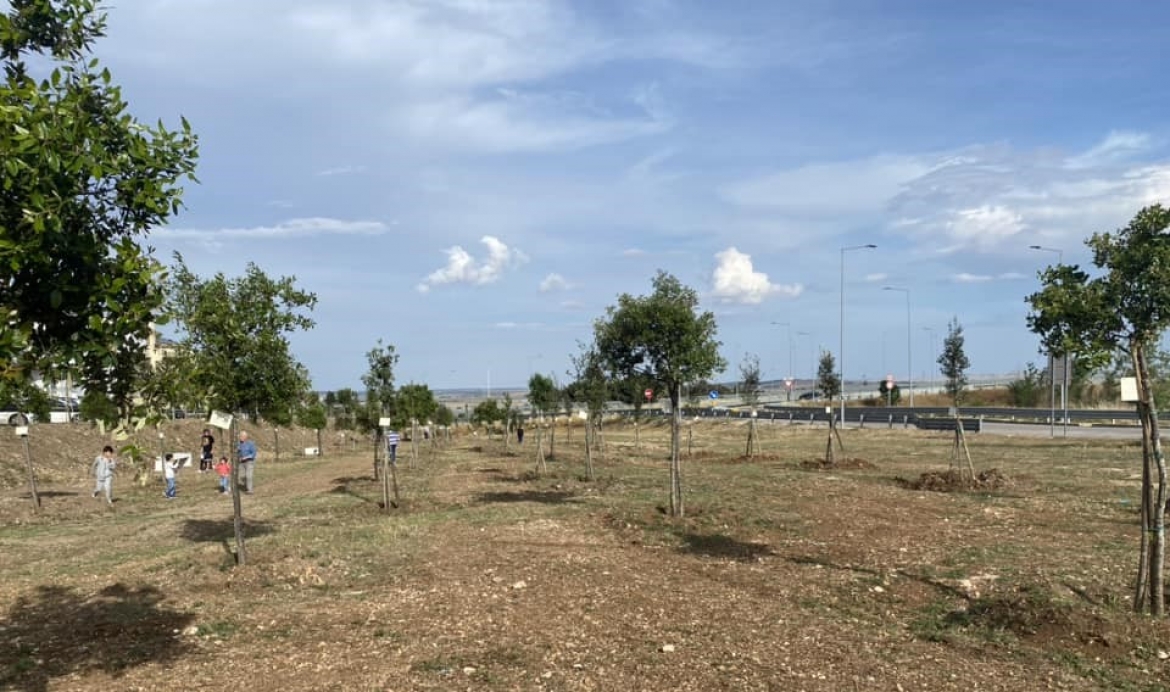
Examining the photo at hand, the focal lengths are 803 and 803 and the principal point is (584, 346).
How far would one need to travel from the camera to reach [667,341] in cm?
1538

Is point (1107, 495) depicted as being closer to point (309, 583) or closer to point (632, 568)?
point (632, 568)

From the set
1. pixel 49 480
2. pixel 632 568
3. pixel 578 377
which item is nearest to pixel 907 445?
pixel 578 377

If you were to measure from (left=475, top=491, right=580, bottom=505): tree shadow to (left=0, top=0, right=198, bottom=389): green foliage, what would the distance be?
14110 mm

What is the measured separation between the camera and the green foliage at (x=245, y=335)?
11555 mm

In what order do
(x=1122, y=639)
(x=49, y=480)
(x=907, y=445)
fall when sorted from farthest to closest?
(x=907, y=445) → (x=49, y=480) → (x=1122, y=639)

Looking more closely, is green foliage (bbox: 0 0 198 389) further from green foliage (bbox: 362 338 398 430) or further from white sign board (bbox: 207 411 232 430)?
A: green foliage (bbox: 362 338 398 430)

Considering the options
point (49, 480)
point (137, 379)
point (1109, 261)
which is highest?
point (1109, 261)

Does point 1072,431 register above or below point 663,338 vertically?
below

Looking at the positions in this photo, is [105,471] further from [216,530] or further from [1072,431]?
[1072,431]

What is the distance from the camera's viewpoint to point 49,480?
29.6m

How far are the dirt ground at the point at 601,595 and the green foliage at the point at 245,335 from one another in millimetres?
2478

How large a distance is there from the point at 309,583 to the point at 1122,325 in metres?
10.1

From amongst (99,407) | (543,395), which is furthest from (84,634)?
(543,395)

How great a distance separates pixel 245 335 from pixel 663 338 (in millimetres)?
7402
